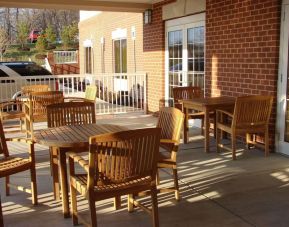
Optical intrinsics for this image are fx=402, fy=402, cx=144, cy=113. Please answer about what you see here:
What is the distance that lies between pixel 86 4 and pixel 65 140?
5877mm

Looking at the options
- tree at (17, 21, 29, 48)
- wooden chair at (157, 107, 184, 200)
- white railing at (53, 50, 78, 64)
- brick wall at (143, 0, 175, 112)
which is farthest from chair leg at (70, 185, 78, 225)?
tree at (17, 21, 29, 48)

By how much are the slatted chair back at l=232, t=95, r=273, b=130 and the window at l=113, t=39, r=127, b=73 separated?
8.45m

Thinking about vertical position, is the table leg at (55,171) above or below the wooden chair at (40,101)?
below

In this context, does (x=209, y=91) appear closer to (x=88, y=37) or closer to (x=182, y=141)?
(x=182, y=141)

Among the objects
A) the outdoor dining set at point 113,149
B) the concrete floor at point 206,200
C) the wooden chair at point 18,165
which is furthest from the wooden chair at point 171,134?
the wooden chair at point 18,165

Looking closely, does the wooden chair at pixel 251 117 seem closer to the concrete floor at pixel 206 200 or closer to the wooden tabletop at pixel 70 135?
the concrete floor at pixel 206 200

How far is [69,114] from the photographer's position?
4426 mm

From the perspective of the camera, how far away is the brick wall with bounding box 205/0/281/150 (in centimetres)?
564

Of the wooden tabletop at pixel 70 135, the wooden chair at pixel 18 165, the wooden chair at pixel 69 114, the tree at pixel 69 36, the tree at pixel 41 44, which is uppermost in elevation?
the tree at pixel 69 36

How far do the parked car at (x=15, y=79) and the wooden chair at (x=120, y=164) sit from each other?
6294 mm

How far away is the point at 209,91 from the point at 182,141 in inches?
49.8

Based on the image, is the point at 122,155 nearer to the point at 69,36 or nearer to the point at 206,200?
the point at 206,200

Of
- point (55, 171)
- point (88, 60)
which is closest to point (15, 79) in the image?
point (55, 171)

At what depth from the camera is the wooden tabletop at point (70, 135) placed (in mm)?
3244
